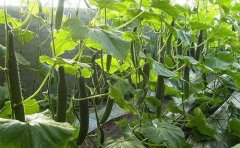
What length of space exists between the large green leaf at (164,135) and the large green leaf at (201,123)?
1.19 feet

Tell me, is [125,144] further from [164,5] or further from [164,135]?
[164,5]

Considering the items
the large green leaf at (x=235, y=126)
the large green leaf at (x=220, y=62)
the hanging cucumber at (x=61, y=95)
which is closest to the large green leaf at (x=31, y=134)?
the hanging cucumber at (x=61, y=95)

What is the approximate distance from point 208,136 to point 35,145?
123cm

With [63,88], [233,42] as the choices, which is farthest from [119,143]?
[233,42]

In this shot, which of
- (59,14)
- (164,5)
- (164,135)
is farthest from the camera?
(164,135)

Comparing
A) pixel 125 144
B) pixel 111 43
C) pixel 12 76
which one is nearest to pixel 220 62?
pixel 125 144

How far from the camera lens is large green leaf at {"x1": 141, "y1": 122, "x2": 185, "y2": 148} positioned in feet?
4.19

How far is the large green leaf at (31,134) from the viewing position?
77 centimetres

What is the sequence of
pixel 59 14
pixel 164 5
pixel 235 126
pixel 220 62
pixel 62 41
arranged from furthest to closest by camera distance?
1. pixel 235 126
2. pixel 220 62
3. pixel 164 5
4. pixel 62 41
5. pixel 59 14

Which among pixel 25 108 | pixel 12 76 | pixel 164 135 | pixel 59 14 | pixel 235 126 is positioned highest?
pixel 59 14

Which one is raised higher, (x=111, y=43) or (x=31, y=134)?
Result: (x=111, y=43)

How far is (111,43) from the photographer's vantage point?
87 centimetres

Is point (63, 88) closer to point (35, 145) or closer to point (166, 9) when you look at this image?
point (35, 145)

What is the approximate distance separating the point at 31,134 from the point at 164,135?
62 cm
